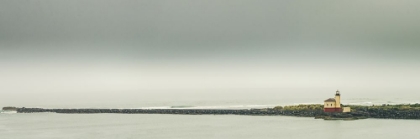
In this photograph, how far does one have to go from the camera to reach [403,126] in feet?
148

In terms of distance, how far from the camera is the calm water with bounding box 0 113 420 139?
135 ft

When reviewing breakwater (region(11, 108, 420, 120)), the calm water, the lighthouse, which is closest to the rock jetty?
breakwater (region(11, 108, 420, 120))

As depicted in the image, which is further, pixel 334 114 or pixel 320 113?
pixel 320 113

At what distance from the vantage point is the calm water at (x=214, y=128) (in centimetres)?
4116

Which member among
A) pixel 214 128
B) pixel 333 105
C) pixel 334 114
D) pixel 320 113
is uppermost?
pixel 333 105

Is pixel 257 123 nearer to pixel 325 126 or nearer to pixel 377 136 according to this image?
pixel 325 126

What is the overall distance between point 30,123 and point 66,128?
284 inches

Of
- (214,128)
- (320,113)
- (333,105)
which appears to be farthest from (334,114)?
(214,128)

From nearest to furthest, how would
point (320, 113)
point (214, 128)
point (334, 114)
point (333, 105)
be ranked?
point (214, 128) → point (334, 114) → point (333, 105) → point (320, 113)

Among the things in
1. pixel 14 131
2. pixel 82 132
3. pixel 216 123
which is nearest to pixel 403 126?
pixel 216 123

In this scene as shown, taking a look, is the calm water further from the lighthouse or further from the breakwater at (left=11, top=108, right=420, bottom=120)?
the lighthouse

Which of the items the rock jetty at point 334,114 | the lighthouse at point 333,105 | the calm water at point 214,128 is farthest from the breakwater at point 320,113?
the calm water at point 214,128

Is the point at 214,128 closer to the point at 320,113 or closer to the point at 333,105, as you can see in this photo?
the point at 320,113

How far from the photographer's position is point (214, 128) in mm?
45875
